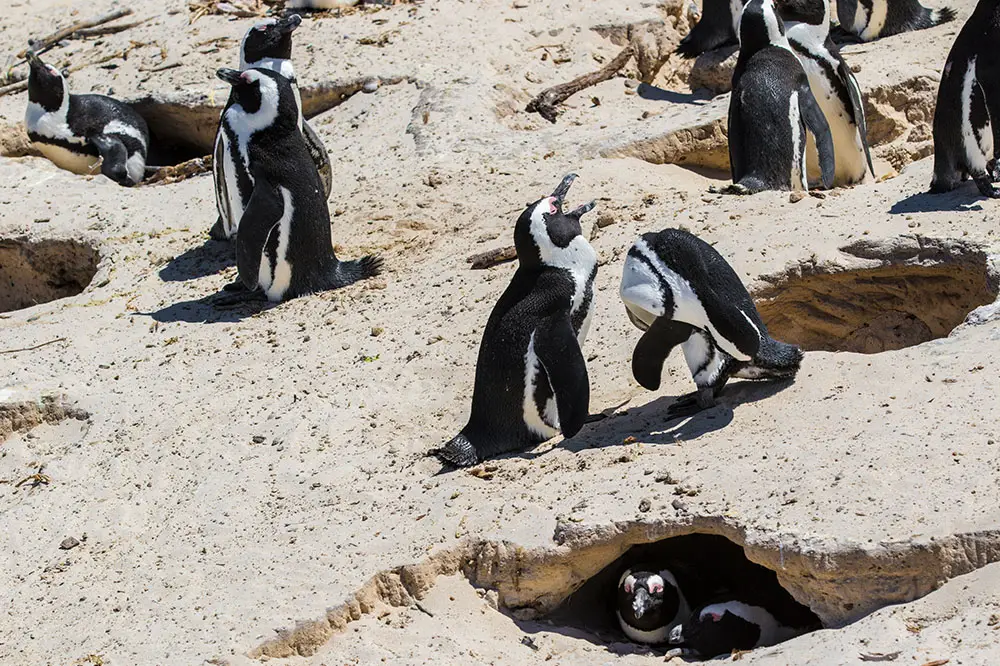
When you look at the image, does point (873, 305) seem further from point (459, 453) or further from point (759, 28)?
point (759, 28)

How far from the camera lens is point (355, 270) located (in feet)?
26.6

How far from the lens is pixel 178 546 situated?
559 centimetres

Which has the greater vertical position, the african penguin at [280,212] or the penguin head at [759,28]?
the penguin head at [759,28]

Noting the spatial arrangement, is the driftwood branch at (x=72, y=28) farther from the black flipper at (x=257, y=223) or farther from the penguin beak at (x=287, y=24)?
the black flipper at (x=257, y=223)

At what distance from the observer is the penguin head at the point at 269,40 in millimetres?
8938

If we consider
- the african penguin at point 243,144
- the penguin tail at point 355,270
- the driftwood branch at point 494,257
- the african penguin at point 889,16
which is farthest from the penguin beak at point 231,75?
the african penguin at point 889,16

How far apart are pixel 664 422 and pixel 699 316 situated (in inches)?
18.5

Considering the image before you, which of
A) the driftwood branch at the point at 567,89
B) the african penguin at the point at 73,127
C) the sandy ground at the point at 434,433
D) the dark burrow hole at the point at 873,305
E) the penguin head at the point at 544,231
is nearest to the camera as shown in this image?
the sandy ground at the point at 434,433

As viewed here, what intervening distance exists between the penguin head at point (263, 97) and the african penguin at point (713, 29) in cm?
420

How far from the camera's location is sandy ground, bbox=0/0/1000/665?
4.65 metres

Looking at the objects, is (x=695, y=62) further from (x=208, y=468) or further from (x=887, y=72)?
(x=208, y=468)

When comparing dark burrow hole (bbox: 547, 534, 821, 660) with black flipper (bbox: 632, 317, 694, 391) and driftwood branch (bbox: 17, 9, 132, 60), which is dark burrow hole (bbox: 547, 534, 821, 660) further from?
driftwood branch (bbox: 17, 9, 132, 60)

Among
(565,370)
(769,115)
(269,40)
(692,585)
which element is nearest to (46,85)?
(269,40)

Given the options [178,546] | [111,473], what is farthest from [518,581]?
[111,473]
